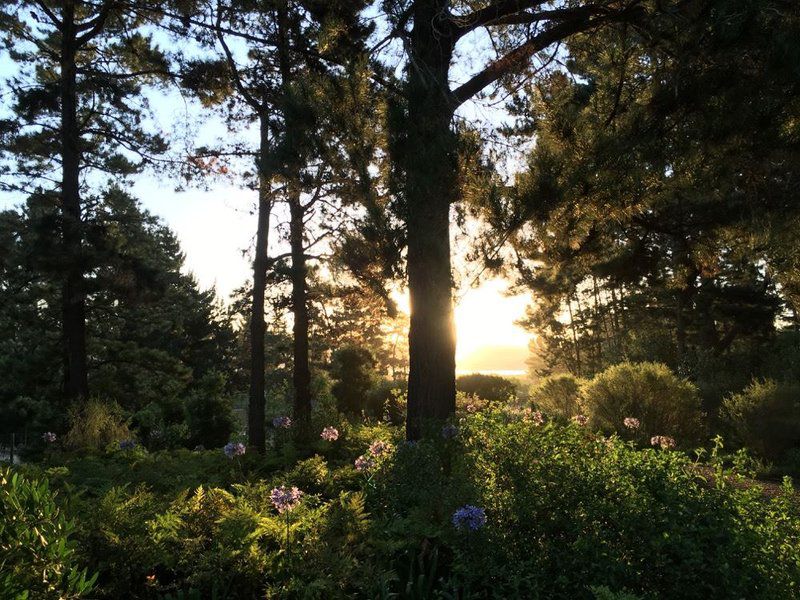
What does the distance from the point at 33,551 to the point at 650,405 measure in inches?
435

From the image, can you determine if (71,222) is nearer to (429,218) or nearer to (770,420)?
(429,218)

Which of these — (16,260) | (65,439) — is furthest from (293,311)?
(16,260)

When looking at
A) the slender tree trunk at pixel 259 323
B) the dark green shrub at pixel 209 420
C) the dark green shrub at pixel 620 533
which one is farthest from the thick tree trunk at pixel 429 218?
the dark green shrub at pixel 209 420

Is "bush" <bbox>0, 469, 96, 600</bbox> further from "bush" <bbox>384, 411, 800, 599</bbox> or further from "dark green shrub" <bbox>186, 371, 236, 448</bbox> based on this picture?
"dark green shrub" <bbox>186, 371, 236, 448</bbox>

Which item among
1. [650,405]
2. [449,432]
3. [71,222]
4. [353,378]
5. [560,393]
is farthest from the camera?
[353,378]

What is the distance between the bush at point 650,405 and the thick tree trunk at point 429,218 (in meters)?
5.87

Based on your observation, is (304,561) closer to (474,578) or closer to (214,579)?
(214,579)

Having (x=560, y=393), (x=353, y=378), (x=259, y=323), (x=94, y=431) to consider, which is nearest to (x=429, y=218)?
(x=259, y=323)

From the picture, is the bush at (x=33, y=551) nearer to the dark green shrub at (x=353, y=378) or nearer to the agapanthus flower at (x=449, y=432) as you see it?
the agapanthus flower at (x=449, y=432)

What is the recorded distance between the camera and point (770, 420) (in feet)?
33.9

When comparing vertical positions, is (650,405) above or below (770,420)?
above

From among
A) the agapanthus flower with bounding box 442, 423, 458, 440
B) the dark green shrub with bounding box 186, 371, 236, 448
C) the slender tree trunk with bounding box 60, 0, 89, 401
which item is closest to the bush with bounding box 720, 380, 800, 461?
the agapanthus flower with bounding box 442, 423, 458, 440

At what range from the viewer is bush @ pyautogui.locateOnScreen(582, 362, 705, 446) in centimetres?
1124

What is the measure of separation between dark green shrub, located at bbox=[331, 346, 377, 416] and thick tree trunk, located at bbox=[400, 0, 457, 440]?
35.2ft
